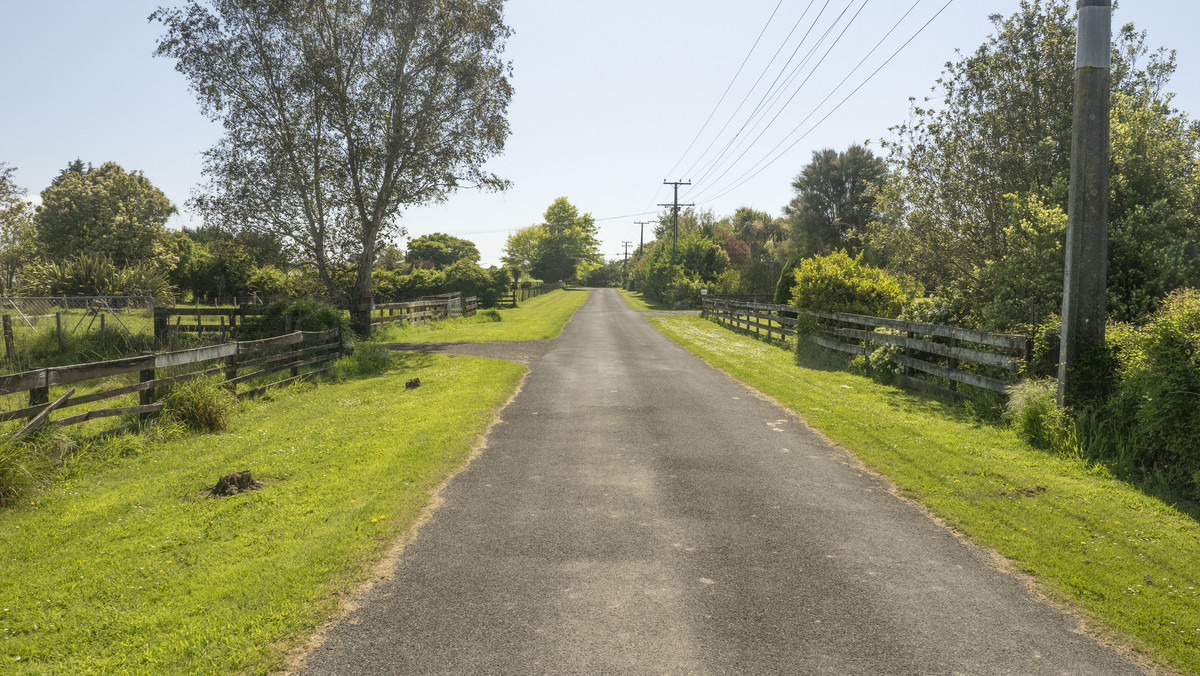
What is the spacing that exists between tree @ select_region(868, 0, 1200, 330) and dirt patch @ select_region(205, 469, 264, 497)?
11.2 metres

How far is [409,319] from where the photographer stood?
1206 inches

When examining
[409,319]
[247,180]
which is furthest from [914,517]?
[409,319]

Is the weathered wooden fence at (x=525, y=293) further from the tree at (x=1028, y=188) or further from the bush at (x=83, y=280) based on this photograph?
the tree at (x=1028, y=188)

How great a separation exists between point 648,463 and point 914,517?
9.93ft

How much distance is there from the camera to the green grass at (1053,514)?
422 centimetres

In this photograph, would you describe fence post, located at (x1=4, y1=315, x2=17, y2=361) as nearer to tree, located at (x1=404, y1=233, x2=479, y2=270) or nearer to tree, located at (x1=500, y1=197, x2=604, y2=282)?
tree, located at (x1=404, y1=233, x2=479, y2=270)

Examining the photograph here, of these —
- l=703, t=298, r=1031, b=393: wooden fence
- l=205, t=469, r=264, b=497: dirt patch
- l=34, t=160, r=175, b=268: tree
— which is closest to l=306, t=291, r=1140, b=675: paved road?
l=205, t=469, r=264, b=497: dirt patch

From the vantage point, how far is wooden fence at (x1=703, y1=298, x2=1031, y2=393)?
1002cm

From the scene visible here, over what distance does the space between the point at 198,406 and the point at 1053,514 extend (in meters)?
11.0

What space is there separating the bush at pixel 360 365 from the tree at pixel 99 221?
32.9 metres

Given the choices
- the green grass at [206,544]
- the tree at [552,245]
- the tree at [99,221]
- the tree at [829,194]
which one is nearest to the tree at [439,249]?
the tree at [552,245]

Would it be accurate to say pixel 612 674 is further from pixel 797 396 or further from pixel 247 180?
pixel 247 180

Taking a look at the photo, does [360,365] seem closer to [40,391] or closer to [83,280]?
[40,391]

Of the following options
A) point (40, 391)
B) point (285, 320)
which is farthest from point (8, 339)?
point (40, 391)
